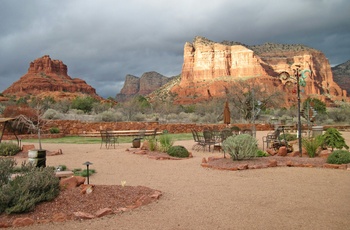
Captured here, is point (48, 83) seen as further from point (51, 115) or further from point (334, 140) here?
point (334, 140)

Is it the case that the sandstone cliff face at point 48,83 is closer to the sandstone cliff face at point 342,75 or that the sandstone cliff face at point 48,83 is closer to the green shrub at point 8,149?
the green shrub at point 8,149

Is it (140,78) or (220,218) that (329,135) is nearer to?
(220,218)

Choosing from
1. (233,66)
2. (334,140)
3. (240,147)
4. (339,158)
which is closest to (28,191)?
(240,147)

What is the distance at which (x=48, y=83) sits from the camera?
96000mm

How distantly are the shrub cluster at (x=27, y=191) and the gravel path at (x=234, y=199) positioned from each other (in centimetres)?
62

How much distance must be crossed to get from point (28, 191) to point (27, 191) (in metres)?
0.02

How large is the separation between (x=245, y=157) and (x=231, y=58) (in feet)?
352

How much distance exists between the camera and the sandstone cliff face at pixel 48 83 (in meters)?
93.0

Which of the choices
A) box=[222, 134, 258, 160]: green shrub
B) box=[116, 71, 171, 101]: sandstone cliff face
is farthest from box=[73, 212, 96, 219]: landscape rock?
box=[116, 71, 171, 101]: sandstone cliff face

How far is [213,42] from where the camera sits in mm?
124875

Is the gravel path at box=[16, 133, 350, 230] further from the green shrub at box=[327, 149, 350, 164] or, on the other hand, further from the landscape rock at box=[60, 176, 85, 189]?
the landscape rock at box=[60, 176, 85, 189]

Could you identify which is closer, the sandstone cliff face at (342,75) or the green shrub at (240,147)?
the green shrub at (240,147)

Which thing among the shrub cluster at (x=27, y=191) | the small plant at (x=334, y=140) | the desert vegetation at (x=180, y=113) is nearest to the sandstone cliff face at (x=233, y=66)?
the desert vegetation at (x=180, y=113)

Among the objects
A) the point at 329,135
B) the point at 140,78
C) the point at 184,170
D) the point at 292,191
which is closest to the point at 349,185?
the point at 292,191
